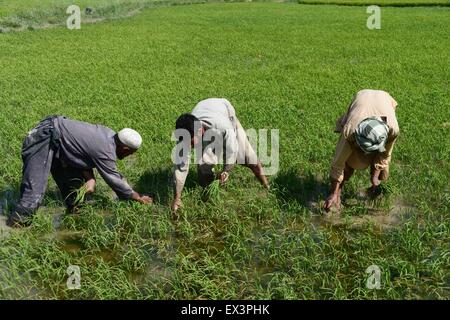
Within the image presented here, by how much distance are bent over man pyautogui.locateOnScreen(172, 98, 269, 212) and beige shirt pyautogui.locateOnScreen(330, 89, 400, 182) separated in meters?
0.90

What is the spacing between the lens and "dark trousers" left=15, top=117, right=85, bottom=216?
13.3 feet

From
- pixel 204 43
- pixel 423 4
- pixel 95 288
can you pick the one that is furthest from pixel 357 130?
pixel 423 4

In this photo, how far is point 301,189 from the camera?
471 cm

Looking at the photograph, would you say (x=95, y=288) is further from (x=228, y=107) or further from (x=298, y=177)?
(x=298, y=177)

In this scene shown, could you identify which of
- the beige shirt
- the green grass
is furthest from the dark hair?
the beige shirt

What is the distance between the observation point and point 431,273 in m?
3.37

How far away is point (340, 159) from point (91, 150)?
217 cm

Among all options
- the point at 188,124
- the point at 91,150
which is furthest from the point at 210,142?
the point at 91,150

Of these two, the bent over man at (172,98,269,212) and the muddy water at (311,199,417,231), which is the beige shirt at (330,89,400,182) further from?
the bent over man at (172,98,269,212)
